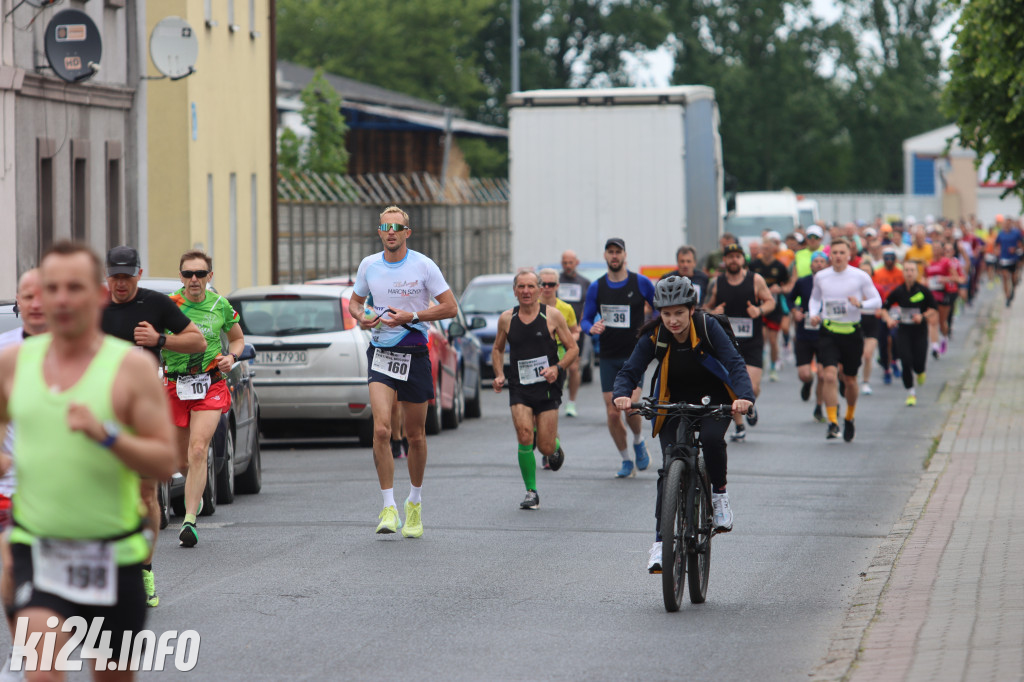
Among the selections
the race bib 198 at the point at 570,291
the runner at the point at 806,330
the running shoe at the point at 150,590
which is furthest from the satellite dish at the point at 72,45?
the running shoe at the point at 150,590

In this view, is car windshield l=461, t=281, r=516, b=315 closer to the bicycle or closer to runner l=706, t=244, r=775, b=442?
runner l=706, t=244, r=775, b=442

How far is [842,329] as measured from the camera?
17.2 metres

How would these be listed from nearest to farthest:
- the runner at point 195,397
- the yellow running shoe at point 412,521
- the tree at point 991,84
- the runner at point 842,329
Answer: the runner at point 195,397
the yellow running shoe at point 412,521
the runner at point 842,329
the tree at point 991,84

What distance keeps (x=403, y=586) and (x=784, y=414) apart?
1166 centimetres

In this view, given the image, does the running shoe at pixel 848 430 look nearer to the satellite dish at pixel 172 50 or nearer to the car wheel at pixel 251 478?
the car wheel at pixel 251 478

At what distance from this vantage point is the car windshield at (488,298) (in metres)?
24.2

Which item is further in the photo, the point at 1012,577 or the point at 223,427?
the point at 223,427

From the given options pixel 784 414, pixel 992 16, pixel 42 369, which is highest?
pixel 992 16

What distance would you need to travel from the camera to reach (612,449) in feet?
53.8

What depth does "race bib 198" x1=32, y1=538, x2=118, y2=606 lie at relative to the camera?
15.6ft

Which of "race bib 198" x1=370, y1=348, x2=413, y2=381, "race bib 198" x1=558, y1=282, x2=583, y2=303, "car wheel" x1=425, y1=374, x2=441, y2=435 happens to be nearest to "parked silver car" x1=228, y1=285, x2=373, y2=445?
"car wheel" x1=425, y1=374, x2=441, y2=435

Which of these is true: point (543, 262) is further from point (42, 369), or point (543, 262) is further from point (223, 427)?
point (42, 369)

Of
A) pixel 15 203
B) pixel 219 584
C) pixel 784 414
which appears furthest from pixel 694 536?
pixel 15 203

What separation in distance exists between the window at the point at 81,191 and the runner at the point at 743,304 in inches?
359
